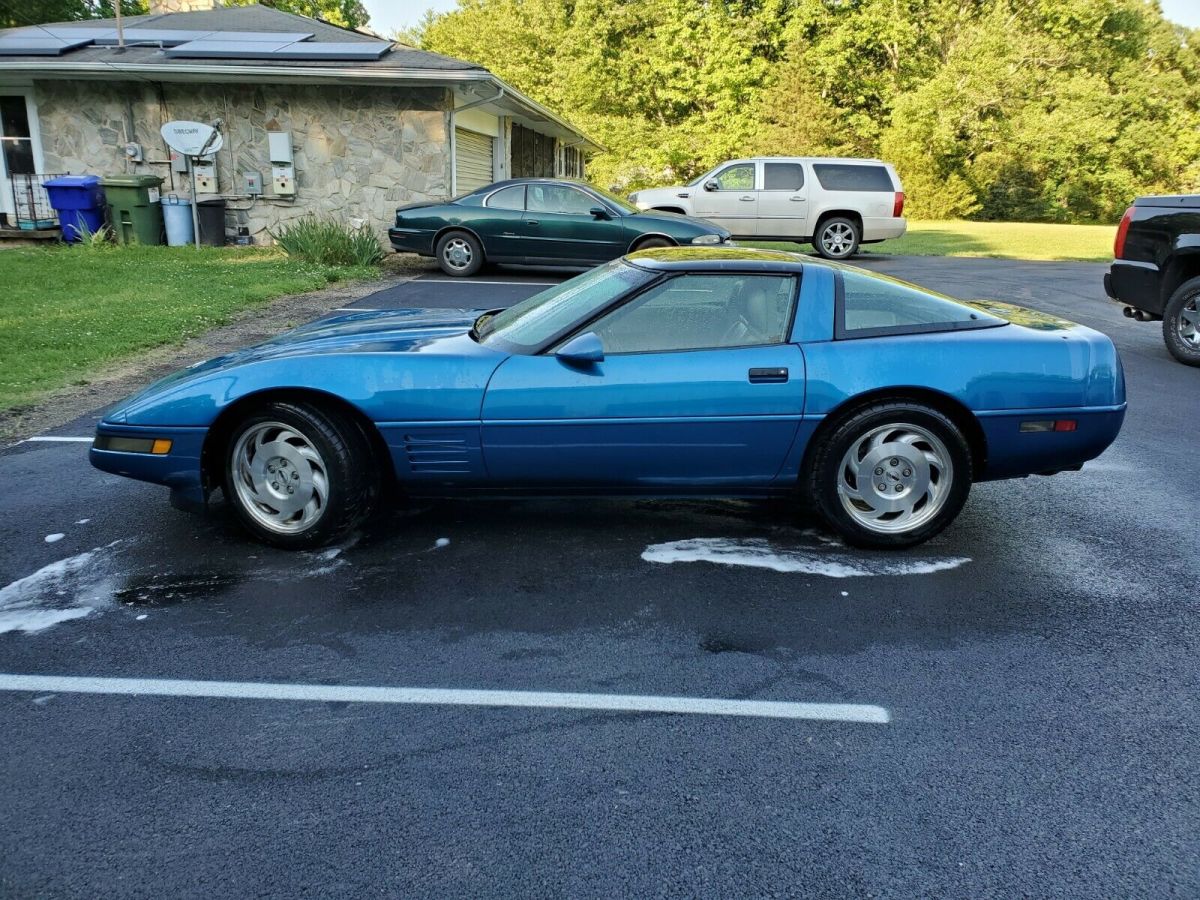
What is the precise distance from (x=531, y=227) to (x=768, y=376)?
10.4 metres

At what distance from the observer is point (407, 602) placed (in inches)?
144

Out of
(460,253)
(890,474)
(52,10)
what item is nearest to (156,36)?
(460,253)

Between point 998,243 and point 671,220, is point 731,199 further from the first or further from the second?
point 998,243

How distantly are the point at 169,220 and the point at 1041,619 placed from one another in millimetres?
15978

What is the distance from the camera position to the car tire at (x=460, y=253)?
46.4ft

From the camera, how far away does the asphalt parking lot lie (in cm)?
229

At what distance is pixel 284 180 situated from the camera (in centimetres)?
1653

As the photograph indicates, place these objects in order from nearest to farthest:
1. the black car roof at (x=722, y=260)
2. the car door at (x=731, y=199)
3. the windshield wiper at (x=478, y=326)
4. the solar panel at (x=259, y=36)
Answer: the black car roof at (x=722, y=260)
the windshield wiper at (x=478, y=326)
the solar panel at (x=259, y=36)
the car door at (x=731, y=199)

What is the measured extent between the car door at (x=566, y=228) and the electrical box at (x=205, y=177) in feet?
20.2

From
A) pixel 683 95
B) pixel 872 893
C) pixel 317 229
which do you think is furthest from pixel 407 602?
pixel 683 95

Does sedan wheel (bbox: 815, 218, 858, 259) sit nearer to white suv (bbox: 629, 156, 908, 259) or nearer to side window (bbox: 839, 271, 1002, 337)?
white suv (bbox: 629, 156, 908, 259)

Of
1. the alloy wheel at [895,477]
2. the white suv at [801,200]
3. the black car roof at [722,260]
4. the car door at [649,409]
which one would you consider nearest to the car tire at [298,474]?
the car door at [649,409]

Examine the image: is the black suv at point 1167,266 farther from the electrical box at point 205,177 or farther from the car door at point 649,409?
the electrical box at point 205,177

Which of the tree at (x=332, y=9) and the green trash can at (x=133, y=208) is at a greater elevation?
the tree at (x=332, y=9)
